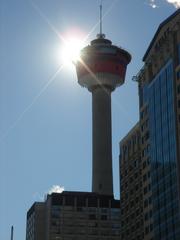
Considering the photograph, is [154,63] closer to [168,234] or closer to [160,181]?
[160,181]

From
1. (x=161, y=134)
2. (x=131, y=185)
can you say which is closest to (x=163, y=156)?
(x=161, y=134)

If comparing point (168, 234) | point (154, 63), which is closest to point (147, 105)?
point (154, 63)

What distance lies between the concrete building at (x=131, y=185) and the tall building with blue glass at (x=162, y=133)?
222 inches

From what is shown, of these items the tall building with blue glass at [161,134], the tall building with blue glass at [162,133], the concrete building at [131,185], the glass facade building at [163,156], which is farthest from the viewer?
the concrete building at [131,185]

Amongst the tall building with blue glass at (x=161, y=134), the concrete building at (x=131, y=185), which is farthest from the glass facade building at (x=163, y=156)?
the concrete building at (x=131, y=185)

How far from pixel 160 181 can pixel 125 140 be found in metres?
34.5

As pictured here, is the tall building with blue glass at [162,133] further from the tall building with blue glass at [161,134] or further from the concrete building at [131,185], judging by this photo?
→ the concrete building at [131,185]

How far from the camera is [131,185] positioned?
160 meters

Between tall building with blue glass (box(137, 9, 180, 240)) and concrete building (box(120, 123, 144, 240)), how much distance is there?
5.64 metres

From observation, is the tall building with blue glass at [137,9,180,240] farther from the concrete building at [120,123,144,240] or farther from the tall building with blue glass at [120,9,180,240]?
the concrete building at [120,123,144,240]

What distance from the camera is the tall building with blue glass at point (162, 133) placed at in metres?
129

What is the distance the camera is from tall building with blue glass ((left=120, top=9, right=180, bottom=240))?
129 m

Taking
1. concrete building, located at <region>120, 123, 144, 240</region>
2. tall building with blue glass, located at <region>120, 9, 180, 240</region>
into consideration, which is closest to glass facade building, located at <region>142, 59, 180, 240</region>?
tall building with blue glass, located at <region>120, 9, 180, 240</region>

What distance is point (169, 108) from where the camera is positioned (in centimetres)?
13438
